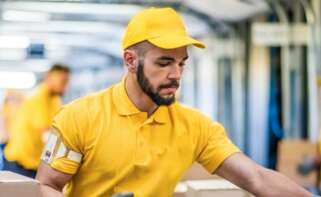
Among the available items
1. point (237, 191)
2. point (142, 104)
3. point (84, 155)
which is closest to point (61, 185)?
point (84, 155)

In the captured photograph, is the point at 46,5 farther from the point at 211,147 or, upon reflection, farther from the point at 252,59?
the point at 211,147

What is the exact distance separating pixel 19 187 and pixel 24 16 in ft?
28.4

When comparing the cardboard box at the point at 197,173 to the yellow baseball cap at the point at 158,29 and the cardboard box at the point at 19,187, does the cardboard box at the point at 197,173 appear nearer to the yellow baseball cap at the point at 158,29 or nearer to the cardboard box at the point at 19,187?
the yellow baseball cap at the point at 158,29

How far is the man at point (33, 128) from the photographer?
6609mm

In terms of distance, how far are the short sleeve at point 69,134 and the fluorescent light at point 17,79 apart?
78.2 feet

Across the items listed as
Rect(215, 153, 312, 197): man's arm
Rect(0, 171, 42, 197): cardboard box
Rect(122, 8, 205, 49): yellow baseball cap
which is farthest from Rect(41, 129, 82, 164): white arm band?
Rect(215, 153, 312, 197): man's arm

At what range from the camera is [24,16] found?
1072 centimetres

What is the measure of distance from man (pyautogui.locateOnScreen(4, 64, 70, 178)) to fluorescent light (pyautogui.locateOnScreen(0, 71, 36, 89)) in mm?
19426

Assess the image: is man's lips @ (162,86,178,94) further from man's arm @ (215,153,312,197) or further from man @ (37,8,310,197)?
man's arm @ (215,153,312,197)

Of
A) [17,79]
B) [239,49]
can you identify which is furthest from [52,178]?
[17,79]

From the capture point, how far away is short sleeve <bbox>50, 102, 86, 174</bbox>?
8.35 ft

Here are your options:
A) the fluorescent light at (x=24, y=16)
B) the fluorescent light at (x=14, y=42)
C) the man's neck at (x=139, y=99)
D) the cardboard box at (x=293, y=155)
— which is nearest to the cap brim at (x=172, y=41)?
the man's neck at (x=139, y=99)

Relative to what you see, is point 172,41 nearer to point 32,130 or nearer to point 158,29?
point 158,29

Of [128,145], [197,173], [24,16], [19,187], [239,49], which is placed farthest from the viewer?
[239,49]
